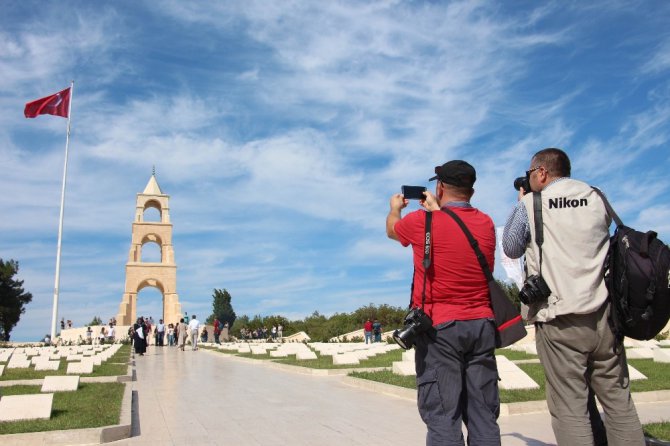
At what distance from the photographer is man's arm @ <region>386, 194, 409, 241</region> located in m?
3.85

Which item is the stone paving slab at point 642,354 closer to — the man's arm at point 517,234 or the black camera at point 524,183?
the black camera at point 524,183

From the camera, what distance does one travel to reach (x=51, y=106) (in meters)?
34.0

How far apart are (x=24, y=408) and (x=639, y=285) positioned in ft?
22.4

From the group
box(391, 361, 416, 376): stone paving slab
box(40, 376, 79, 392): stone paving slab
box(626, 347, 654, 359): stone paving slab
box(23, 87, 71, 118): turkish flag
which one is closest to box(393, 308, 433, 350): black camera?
box(391, 361, 416, 376): stone paving slab

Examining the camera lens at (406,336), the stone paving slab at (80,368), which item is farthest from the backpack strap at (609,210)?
the stone paving slab at (80,368)

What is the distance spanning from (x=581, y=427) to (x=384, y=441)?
9.22ft

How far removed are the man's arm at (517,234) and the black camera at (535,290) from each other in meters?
0.23

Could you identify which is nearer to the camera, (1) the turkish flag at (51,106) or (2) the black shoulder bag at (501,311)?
(2) the black shoulder bag at (501,311)

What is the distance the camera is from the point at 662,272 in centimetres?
339

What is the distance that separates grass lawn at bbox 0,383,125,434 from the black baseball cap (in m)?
4.87

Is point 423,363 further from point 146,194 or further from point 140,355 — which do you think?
point 146,194

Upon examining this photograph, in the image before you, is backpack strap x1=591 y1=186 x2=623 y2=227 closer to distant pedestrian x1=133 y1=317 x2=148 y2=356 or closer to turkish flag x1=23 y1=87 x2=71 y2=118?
distant pedestrian x1=133 y1=317 x2=148 y2=356

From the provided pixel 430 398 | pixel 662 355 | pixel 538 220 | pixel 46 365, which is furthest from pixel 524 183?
pixel 46 365

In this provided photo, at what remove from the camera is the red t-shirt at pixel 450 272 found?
3.46 metres
